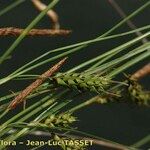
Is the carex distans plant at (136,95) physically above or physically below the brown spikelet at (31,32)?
below

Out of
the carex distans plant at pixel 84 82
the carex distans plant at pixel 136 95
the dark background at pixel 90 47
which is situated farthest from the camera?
the dark background at pixel 90 47

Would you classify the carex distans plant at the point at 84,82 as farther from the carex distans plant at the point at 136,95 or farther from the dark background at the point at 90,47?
the dark background at the point at 90,47

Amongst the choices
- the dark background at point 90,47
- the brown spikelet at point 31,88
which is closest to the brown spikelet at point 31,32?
the brown spikelet at point 31,88

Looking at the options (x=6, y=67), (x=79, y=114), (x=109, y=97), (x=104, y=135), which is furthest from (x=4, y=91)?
(x=109, y=97)

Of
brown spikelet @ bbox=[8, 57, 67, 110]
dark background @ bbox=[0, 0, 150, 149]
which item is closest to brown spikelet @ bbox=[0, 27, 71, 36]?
brown spikelet @ bbox=[8, 57, 67, 110]

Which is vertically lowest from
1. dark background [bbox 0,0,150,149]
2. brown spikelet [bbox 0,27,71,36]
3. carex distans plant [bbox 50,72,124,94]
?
carex distans plant [bbox 50,72,124,94]

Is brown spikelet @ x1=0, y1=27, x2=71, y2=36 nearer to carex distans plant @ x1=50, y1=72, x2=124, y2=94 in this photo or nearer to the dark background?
carex distans plant @ x1=50, y1=72, x2=124, y2=94

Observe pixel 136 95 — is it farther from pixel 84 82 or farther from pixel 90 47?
pixel 90 47

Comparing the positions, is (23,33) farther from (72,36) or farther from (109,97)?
(72,36)

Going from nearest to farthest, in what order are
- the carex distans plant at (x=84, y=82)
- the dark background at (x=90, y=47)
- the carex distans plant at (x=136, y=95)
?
the carex distans plant at (x=84, y=82)
the carex distans plant at (x=136, y=95)
the dark background at (x=90, y=47)
